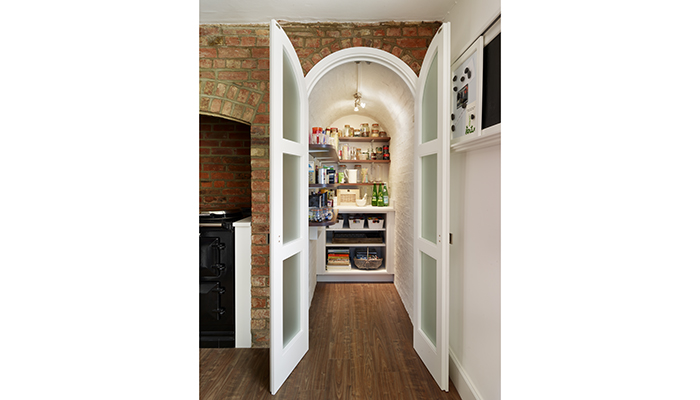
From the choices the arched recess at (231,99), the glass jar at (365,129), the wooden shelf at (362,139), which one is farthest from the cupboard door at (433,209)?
the glass jar at (365,129)

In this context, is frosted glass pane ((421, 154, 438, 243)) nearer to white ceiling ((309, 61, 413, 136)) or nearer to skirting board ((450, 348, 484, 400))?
skirting board ((450, 348, 484, 400))

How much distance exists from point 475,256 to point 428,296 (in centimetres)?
65

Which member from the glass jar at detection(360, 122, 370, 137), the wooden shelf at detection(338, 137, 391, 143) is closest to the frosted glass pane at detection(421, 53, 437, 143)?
the wooden shelf at detection(338, 137, 391, 143)

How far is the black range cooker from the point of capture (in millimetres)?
2348

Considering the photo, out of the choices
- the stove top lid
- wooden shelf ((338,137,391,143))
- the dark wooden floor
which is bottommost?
the dark wooden floor

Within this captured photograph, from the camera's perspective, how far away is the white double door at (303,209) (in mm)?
1800

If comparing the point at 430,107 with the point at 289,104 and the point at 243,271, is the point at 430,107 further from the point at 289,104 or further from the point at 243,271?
the point at 243,271

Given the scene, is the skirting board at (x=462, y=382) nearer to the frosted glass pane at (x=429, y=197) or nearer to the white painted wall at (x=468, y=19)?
the frosted glass pane at (x=429, y=197)

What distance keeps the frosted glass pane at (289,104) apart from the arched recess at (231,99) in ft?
1.13

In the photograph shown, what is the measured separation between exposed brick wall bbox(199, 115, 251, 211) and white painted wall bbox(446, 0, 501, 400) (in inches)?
79.5

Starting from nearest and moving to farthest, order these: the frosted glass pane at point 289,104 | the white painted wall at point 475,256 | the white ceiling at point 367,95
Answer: the white painted wall at point 475,256
the frosted glass pane at point 289,104
the white ceiling at point 367,95
